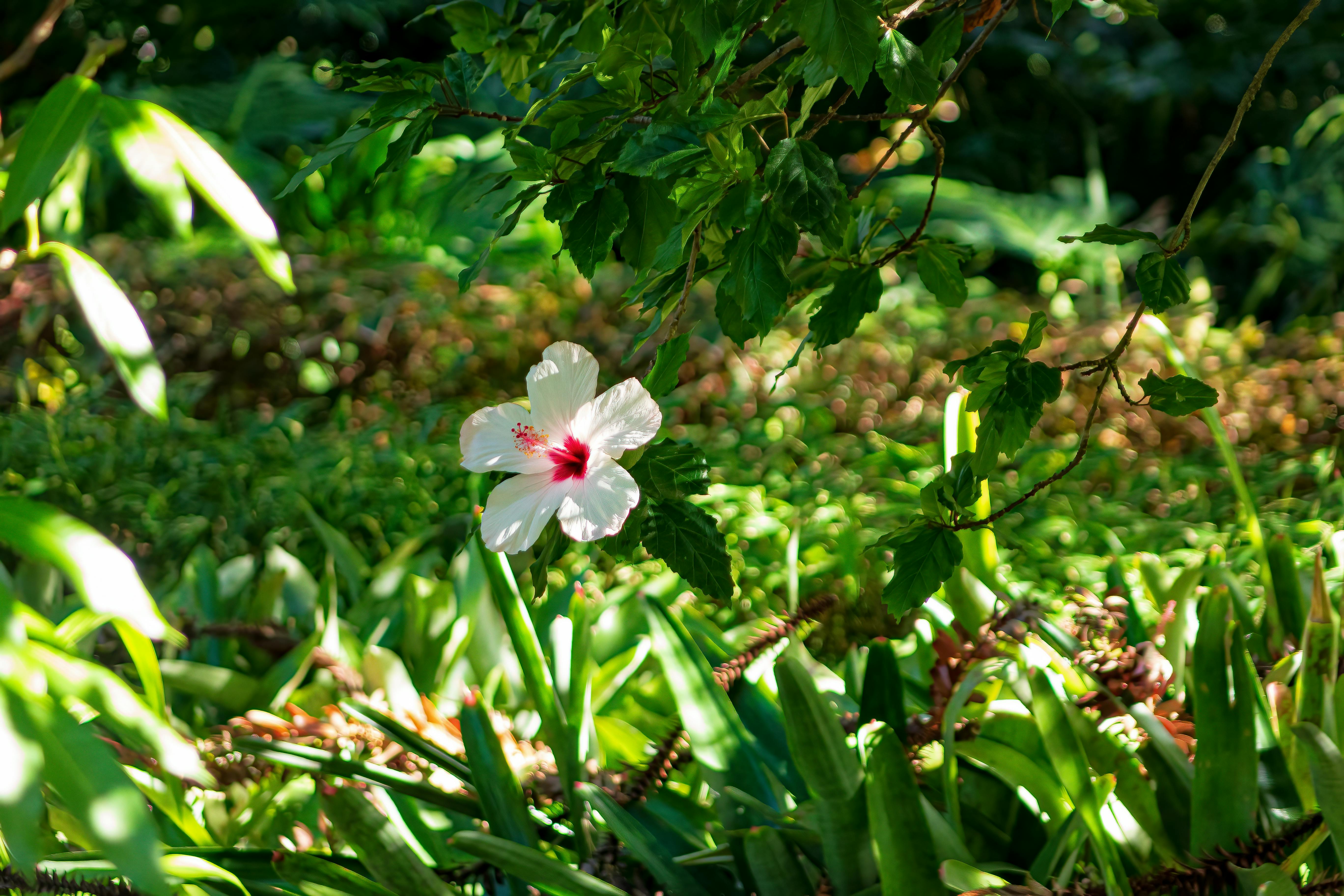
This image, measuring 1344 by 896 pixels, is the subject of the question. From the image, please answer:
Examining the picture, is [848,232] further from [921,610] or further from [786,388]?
[786,388]

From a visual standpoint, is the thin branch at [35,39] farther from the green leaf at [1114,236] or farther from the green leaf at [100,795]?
the green leaf at [1114,236]

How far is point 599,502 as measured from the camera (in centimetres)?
59

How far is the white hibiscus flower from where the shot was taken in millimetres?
588

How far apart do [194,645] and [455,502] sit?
982mm

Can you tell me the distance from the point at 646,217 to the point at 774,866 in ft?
2.06

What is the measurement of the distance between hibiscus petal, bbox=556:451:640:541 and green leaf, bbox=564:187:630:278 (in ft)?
0.39

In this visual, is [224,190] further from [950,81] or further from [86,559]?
[950,81]

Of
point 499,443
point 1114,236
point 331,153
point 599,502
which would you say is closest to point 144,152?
point 331,153

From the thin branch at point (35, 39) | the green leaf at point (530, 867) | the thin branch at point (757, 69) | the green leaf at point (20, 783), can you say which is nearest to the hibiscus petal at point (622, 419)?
the thin branch at point (757, 69)

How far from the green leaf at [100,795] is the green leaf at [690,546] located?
289 millimetres

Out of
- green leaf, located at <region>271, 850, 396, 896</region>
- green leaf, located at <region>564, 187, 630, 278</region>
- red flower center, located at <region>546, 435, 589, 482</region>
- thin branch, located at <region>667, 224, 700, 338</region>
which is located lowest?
green leaf, located at <region>271, 850, 396, 896</region>

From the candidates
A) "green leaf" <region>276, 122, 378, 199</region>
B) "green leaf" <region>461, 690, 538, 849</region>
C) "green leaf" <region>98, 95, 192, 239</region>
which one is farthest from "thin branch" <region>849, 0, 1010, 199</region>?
"green leaf" <region>461, 690, 538, 849</region>

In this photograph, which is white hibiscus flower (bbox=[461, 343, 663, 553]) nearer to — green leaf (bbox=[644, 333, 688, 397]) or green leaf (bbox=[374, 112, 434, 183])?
green leaf (bbox=[644, 333, 688, 397])

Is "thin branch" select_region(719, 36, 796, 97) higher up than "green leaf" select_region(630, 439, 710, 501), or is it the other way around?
"thin branch" select_region(719, 36, 796, 97)
